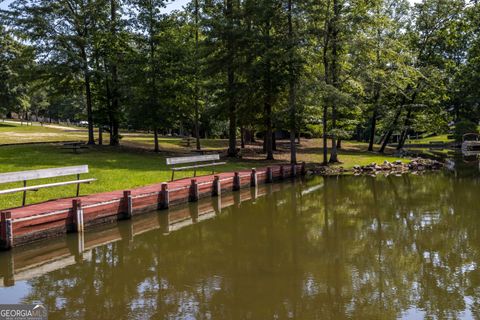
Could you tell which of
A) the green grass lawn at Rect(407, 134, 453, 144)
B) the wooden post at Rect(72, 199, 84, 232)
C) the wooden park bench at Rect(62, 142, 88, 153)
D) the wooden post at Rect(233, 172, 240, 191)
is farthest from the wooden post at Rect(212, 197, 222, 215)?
the green grass lawn at Rect(407, 134, 453, 144)

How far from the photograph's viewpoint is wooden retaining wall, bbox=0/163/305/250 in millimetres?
10258

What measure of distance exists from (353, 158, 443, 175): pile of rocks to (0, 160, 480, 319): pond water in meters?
12.8

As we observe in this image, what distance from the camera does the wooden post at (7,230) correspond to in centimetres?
973

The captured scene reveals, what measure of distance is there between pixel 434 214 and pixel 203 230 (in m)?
7.36

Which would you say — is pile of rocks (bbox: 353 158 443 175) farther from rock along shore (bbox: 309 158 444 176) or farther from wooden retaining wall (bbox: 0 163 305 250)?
wooden retaining wall (bbox: 0 163 305 250)

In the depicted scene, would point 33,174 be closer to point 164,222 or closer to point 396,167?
point 164,222

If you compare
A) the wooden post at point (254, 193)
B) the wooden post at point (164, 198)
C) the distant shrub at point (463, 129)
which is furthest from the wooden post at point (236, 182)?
the distant shrub at point (463, 129)

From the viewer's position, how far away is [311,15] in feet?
90.7

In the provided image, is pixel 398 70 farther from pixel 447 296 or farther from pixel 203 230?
pixel 447 296

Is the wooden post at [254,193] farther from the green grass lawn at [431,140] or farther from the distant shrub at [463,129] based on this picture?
the green grass lawn at [431,140]

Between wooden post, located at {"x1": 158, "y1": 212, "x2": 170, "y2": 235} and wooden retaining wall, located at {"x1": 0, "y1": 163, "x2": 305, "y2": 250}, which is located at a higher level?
wooden retaining wall, located at {"x1": 0, "y1": 163, "x2": 305, "y2": 250}

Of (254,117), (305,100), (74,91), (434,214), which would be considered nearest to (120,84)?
(74,91)

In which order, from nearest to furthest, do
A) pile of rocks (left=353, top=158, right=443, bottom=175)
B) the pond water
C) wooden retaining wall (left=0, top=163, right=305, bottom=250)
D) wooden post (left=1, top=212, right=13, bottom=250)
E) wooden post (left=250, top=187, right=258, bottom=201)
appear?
Answer: the pond water, wooden post (left=1, top=212, right=13, bottom=250), wooden retaining wall (left=0, top=163, right=305, bottom=250), wooden post (left=250, top=187, right=258, bottom=201), pile of rocks (left=353, top=158, right=443, bottom=175)

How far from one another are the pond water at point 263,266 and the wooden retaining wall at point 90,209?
36 centimetres
